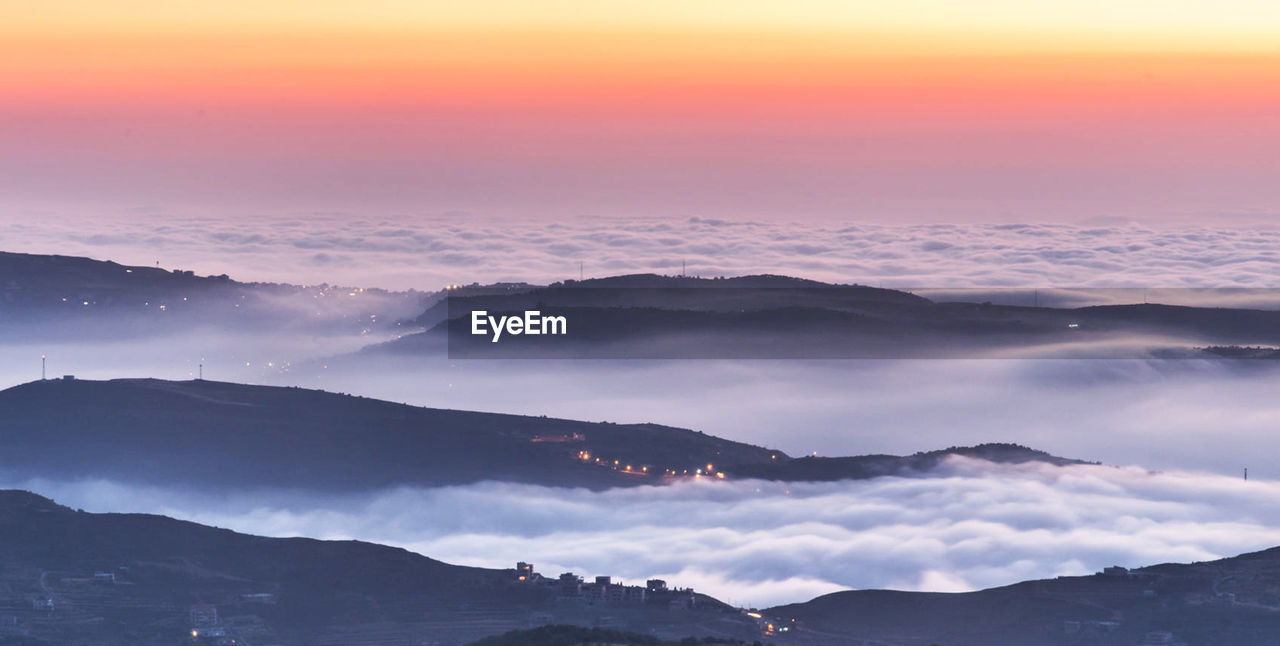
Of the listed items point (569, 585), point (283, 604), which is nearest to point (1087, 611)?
point (569, 585)

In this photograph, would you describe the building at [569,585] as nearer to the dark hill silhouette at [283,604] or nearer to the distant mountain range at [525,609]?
the distant mountain range at [525,609]

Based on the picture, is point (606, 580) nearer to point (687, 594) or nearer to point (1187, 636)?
point (687, 594)

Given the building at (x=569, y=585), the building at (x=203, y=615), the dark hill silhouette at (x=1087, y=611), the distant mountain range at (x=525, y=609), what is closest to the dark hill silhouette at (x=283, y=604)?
the distant mountain range at (x=525, y=609)

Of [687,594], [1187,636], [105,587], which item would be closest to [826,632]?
[687,594]

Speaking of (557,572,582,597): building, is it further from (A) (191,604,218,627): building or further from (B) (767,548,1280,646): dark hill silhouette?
(A) (191,604,218,627): building

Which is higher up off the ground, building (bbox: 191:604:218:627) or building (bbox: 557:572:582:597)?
building (bbox: 557:572:582:597)

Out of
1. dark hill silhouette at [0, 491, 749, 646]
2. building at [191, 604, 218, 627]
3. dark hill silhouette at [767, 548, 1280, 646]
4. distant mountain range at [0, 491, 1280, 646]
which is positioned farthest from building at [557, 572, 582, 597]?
building at [191, 604, 218, 627]

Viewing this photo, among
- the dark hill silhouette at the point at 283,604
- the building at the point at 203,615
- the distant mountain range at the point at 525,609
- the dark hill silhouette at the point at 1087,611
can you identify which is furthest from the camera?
the building at the point at 203,615

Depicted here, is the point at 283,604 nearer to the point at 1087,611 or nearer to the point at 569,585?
the point at 569,585
